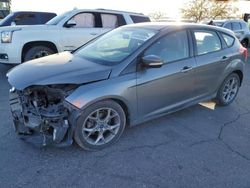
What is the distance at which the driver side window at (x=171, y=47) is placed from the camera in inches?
151

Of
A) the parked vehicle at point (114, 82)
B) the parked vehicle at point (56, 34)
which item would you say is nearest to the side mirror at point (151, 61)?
the parked vehicle at point (114, 82)

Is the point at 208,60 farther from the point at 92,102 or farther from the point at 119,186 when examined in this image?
the point at 119,186

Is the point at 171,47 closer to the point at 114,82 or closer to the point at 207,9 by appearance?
the point at 114,82

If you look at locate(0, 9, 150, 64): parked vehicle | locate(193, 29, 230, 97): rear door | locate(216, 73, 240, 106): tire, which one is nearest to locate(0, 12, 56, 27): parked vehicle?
locate(0, 9, 150, 64): parked vehicle

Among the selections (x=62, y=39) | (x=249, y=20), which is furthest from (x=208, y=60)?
(x=249, y=20)

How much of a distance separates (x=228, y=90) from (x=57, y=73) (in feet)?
11.1

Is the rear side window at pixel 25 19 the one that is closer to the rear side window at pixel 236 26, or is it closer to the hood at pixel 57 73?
the hood at pixel 57 73

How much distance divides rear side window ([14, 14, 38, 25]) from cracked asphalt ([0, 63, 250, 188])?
6.35 m

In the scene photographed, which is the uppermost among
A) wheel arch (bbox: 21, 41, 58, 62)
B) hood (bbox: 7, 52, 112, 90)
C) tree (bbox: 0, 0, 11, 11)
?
tree (bbox: 0, 0, 11, 11)

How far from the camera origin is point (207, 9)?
30484 millimetres

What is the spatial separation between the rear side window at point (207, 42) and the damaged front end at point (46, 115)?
7.48 ft

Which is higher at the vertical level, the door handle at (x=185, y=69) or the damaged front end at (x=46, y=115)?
the door handle at (x=185, y=69)

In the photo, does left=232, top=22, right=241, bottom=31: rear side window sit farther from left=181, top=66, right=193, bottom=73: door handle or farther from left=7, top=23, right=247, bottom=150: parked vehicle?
left=181, top=66, right=193, bottom=73: door handle

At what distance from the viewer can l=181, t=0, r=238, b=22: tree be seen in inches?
1187
